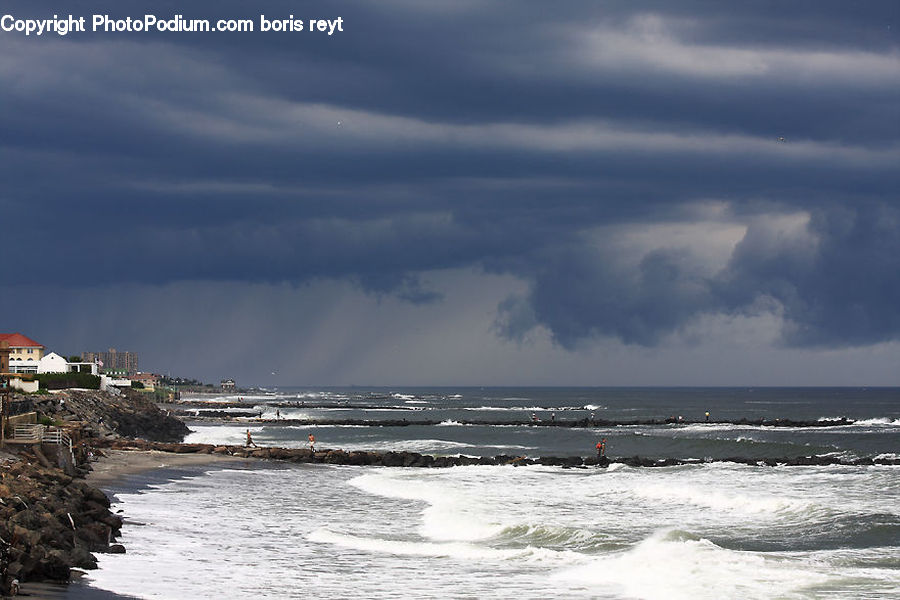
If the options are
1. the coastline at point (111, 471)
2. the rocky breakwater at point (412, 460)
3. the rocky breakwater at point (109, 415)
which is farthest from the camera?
the rocky breakwater at point (109, 415)

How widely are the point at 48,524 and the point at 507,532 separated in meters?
12.0

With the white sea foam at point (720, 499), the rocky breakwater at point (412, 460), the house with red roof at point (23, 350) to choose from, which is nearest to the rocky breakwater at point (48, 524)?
the white sea foam at point (720, 499)

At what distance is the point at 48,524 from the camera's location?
68.7ft

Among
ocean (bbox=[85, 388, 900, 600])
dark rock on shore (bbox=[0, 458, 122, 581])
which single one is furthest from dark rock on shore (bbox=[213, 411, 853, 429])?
dark rock on shore (bbox=[0, 458, 122, 581])

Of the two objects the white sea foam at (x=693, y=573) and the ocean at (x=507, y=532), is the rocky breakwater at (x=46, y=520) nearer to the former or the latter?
the ocean at (x=507, y=532)

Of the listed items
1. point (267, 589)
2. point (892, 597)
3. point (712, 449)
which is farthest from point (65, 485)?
point (712, 449)

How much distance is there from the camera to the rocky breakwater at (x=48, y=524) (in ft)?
60.2

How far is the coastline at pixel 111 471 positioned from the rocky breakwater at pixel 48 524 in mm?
336

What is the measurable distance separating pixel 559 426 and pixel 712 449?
112ft

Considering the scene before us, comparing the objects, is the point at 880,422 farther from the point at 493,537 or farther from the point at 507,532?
the point at 493,537

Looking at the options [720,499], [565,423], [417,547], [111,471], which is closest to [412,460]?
[111,471]

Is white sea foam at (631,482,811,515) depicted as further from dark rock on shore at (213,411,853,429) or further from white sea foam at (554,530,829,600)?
dark rock on shore at (213,411,853,429)

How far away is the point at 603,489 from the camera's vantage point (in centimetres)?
3938

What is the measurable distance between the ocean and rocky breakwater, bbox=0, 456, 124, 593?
74cm
